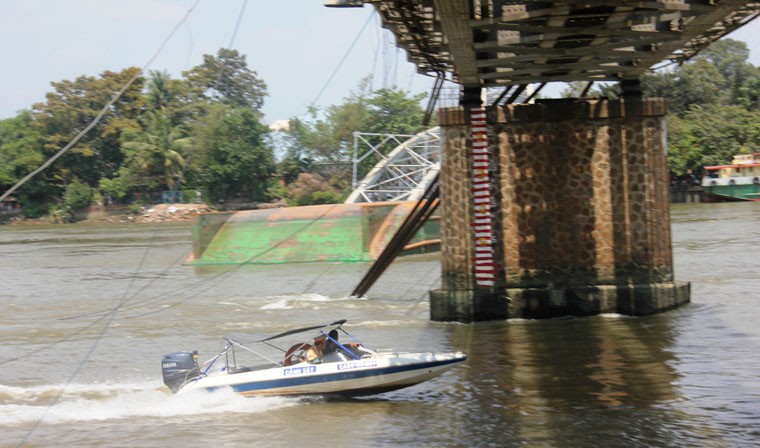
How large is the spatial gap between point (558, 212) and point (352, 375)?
782 centimetres

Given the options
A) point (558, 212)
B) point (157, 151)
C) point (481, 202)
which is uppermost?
point (157, 151)

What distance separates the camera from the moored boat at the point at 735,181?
73.9 metres

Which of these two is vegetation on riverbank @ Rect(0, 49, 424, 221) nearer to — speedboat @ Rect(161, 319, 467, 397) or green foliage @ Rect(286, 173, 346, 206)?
green foliage @ Rect(286, 173, 346, 206)

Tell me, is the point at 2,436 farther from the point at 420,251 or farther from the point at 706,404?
the point at 420,251

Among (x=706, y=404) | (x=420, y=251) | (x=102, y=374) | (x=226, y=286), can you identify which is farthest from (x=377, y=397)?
(x=420, y=251)

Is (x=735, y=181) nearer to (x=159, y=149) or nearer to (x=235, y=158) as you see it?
(x=235, y=158)

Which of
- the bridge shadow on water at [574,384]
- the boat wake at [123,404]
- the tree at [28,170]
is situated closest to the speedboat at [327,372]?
the boat wake at [123,404]

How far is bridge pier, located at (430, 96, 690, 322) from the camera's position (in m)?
20.7

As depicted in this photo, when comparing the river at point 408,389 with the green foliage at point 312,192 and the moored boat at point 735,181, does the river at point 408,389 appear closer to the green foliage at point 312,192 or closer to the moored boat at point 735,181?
the green foliage at point 312,192

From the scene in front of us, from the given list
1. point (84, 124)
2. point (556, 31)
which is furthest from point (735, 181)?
point (84, 124)

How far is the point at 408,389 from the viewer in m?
16.0

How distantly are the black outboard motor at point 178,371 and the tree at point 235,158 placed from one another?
80456mm

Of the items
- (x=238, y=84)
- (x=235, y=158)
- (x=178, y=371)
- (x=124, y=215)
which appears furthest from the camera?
(x=238, y=84)

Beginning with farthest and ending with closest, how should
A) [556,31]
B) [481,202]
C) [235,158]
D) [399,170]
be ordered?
1. [235,158]
2. [399,170]
3. [481,202]
4. [556,31]
